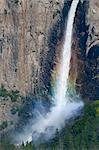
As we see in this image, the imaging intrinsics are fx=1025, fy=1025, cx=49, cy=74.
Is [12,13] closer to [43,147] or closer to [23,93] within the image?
[23,93]

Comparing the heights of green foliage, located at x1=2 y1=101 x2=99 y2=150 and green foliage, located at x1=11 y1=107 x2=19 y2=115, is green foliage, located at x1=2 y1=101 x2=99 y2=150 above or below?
below

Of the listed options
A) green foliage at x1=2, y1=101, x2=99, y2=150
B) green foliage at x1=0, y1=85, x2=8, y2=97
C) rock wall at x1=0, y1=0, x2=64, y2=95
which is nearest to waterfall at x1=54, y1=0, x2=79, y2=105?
rock wall at x1=0, y1=0, x2=64, y2=95

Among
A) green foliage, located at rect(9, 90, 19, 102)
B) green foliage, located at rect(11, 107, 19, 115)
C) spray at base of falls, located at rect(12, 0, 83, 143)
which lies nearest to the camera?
spray at base of falls, located at rect(12, 0, 83, 143)

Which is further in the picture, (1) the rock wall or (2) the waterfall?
(1) the rock wall

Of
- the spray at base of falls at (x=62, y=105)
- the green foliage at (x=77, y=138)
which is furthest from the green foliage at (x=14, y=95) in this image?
the green foliage at (x=77, y=138)

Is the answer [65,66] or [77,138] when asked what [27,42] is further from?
[77,138]

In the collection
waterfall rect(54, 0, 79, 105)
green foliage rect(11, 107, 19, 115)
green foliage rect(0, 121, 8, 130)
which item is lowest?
green foliage rect(0, 121, 8, 130)

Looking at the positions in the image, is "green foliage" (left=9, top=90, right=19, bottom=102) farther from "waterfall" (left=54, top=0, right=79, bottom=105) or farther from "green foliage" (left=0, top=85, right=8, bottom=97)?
"waterfall" (left=54, top=0, right=79, bottom=105)

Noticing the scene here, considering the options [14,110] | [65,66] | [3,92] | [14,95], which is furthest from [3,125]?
[65,66]

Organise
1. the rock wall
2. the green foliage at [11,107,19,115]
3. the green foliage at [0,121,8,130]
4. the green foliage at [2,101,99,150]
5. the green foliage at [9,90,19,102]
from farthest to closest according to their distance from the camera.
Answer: the rock wall < the green foliage at [9,90,19,102] < the green foliage at [11,107,19,115] < the green foliage at [0,121,8,130] < the green foliage at [2,101,99,150]

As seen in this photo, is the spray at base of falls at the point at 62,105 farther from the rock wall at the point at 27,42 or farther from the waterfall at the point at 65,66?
the rock wall at the point at 27,42
